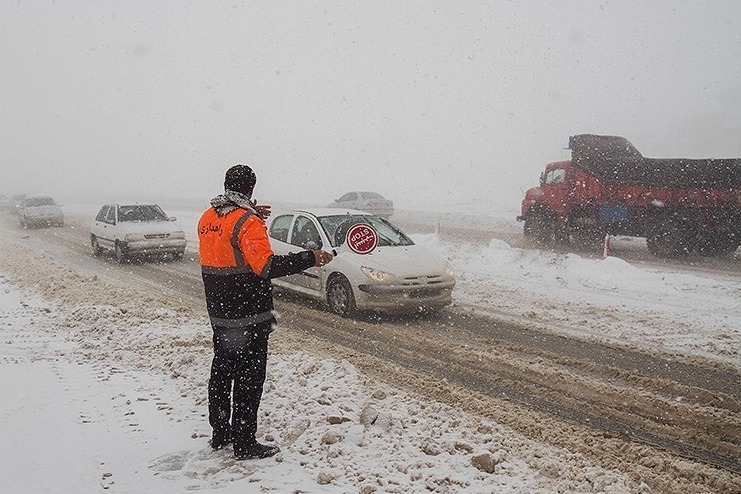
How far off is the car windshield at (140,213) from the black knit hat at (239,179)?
1296 cm

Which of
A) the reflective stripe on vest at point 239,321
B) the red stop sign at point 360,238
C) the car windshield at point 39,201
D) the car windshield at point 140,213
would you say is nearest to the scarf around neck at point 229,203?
the reflective stripe on vest at point 239,321

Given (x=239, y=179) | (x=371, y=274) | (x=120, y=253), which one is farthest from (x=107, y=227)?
(x=239, y=179)

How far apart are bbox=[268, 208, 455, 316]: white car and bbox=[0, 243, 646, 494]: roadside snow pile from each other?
210 cm

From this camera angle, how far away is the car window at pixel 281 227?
9992 mm

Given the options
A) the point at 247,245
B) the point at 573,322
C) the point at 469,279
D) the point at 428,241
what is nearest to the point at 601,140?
the point at 428,241

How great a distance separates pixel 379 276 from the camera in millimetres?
8164

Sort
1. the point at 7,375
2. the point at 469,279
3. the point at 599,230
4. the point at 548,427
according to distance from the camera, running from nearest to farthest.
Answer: the point at 548,427
the point at 7,375
the point at 469,279
the point at 599,230

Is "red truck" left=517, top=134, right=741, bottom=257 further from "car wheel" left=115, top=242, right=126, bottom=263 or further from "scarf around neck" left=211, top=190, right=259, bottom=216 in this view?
"scarf around neck" left=211, top=190, right=259, bottom=216

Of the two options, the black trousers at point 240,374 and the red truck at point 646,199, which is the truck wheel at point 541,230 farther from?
the black trousers at point 240,374

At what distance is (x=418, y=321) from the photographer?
27.5ft

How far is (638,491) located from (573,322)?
4952 millimetres

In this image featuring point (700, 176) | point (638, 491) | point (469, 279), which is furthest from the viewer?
point (700, 176)

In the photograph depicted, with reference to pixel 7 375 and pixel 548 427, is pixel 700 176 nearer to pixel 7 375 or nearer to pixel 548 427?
pixel 548 427

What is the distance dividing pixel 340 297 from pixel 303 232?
5.36 feet
